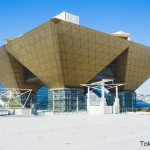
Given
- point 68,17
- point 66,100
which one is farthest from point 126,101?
point 68,17

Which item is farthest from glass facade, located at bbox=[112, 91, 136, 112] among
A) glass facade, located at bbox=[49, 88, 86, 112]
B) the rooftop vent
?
the rooftop vent

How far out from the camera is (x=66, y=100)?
5603 cm

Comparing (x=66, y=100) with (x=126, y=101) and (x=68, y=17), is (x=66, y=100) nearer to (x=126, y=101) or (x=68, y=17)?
(x=68, y=17)

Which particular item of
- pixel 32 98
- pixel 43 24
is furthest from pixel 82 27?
pixel 32 98

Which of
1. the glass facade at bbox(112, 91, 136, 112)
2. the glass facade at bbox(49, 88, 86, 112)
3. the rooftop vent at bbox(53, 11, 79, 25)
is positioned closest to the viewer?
the glass facade at bbox(49, 88, 86, 112)

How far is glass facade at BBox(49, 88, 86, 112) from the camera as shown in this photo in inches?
2195

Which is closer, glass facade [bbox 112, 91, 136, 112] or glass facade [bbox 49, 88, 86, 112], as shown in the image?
glass facade [bbox 49, 88, 86, 112]

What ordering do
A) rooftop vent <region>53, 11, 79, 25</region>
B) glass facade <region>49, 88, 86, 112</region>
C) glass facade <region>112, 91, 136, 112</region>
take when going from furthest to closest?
glass facade <region>112, 91, 136, 112</region>
rooftop vent <region>53, 11, 79, 25</region>
glass facade <region>49, 88, 86, 112</region>

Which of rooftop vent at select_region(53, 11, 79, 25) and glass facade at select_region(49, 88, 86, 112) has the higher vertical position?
rooftop vent at select_region(53, 11, 79, 25)

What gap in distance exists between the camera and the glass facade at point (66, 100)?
5575 cm

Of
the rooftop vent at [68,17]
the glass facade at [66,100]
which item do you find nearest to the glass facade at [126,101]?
the glass facade at [66,100]

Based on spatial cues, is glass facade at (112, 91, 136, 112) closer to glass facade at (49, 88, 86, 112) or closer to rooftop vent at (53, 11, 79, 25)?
glass facade at (49, 88, 86, 112)

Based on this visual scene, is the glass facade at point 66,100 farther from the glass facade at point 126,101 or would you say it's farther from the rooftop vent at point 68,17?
the rooftop vent at point 68,17

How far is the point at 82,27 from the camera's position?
48.4m
